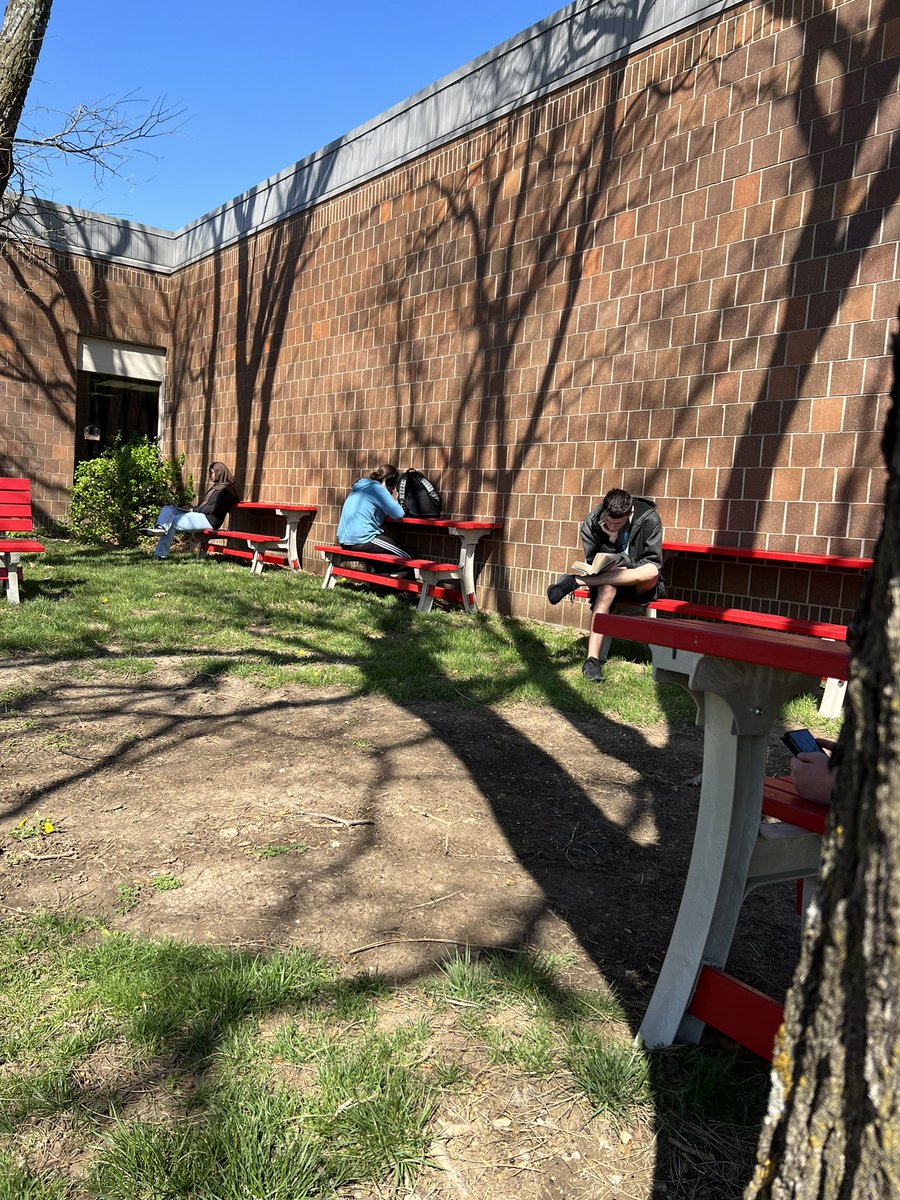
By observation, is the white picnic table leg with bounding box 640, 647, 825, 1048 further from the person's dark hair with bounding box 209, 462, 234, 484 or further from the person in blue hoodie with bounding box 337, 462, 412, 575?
the person's dark hair with bounding box 209, 462, 234, 484

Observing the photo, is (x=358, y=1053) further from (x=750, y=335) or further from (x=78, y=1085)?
(x=750, y=335)

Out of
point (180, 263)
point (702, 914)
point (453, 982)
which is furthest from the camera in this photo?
point (180, 263)

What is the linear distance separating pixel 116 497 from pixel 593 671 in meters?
10.4

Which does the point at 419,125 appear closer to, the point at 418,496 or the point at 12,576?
the point at 418,496

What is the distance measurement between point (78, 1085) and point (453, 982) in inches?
34.1

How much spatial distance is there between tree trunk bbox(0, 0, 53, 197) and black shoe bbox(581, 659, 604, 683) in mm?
6034

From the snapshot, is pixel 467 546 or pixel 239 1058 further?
pixel 467 546

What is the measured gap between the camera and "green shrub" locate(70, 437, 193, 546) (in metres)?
14.1

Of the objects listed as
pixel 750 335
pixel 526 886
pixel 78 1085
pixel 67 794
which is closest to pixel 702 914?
pixel 526 886

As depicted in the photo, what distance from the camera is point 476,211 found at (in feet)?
29.0

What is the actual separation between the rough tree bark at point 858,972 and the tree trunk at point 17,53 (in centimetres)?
825

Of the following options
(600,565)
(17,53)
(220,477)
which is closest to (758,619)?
(600,565)

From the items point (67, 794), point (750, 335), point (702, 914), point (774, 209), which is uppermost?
point (774, 209)

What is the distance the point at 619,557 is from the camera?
635 centimetres
